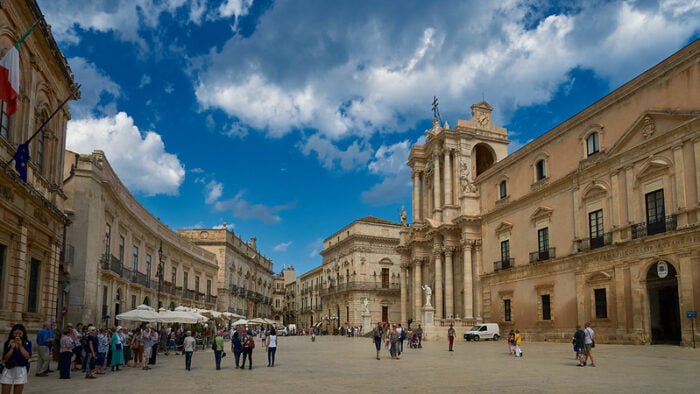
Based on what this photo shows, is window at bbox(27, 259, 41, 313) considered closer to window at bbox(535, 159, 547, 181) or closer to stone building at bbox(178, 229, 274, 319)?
window at bbox(535, 159, 547, 181)

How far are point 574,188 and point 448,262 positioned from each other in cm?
1457

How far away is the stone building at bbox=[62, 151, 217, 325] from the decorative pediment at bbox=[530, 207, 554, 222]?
2019cm

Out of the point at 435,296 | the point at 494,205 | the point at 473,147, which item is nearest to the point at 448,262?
the point at 435,296

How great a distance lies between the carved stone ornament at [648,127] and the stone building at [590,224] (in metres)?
0.04

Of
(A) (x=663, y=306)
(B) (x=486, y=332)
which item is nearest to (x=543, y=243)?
(B) (x=486, y=332)

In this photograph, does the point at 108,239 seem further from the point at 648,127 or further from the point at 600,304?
the point at 648,127

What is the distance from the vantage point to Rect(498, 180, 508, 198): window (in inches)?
1445

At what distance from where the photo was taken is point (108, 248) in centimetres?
2795

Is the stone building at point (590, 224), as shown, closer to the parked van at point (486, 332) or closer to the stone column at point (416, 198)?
the parked van at point (486, 332)

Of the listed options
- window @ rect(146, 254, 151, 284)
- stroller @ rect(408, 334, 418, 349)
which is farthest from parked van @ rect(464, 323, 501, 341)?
window @ rect(146, 254, 151, 284)

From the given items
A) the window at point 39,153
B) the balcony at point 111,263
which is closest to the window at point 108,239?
the balcony at point 111,263

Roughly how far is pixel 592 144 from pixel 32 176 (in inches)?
930

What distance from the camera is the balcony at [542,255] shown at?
30.9m

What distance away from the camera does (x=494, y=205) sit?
37906 millimetres
